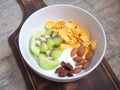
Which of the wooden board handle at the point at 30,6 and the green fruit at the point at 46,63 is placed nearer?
the green fruit at the point at 46,63

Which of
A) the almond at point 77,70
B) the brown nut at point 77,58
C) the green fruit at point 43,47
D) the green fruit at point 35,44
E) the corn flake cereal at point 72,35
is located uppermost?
the green fruit at point 35,44

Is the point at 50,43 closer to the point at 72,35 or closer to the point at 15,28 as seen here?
the point at 72,35

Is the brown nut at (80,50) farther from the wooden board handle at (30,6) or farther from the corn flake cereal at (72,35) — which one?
the wooden board handle at (30,6)

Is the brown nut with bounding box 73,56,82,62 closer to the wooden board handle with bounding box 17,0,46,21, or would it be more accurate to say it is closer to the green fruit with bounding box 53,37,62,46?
the green fruit with bounding box 53,37,62,46

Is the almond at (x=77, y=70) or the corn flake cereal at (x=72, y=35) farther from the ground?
the corn flake cereal at (x=72, y=35)

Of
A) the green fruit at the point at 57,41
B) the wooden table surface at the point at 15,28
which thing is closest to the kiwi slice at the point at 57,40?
the green fruit at the point at 57,41

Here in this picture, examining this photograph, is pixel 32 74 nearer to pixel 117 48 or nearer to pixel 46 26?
pixel 46 26

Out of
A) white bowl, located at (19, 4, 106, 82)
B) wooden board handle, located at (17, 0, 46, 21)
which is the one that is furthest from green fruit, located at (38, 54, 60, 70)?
wooden board handle, located at (17, 0, 46, 21)

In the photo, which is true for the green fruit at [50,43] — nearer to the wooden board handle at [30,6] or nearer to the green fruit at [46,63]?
the green fruit at [46,63]
